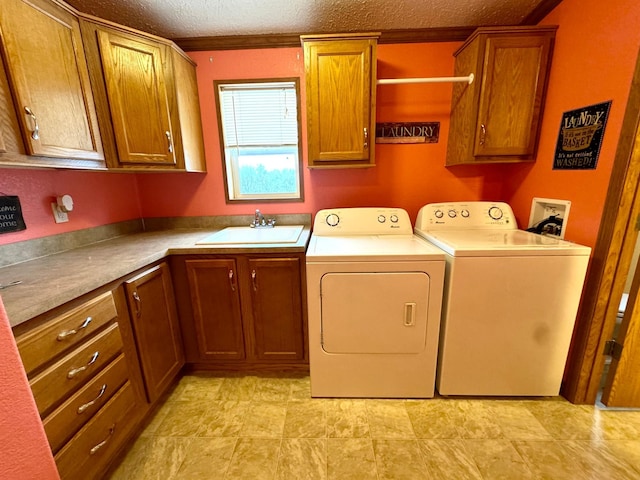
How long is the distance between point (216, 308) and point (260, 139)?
4.56 ft

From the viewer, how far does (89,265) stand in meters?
1.32

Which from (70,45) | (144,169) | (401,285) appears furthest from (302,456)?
(70,45)

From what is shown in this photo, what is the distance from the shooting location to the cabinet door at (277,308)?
1.68 metres

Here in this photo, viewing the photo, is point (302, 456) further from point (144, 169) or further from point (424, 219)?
point (144, 169)

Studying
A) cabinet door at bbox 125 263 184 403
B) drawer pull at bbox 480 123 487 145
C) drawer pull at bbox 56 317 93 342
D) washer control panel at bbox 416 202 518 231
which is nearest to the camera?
drawer pull at bbox 56 317 93 342

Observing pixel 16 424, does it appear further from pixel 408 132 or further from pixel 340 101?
pixel 408 132

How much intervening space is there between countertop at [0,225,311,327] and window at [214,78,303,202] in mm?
473

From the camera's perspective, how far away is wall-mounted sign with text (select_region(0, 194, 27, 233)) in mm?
1329

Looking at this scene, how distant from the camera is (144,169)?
171 cm

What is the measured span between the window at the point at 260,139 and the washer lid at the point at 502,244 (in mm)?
1227

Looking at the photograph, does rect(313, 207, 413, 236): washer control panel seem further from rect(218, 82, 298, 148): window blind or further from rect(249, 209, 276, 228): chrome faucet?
rect(218, 82, 298, 148): window blind

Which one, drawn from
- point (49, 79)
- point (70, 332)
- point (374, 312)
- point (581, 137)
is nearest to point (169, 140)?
point (49, 79)

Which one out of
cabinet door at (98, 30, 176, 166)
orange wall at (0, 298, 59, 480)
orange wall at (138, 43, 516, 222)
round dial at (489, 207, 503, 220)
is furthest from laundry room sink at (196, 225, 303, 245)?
round dial at (489, 207, 503, 220)

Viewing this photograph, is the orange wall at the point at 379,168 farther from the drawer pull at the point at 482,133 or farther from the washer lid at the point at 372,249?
the washer lid at the point at 372,249
